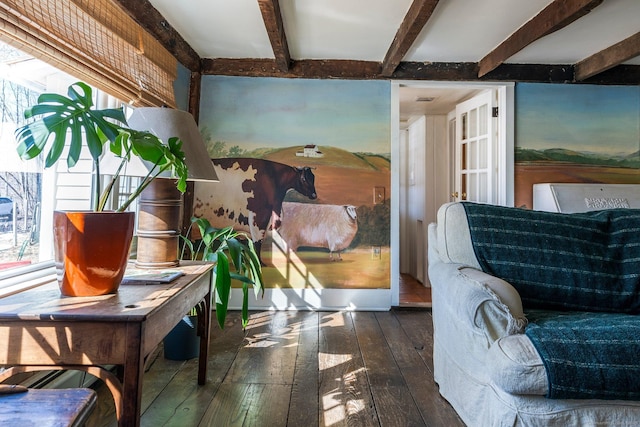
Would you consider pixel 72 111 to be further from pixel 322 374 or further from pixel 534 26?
pixel 534 26

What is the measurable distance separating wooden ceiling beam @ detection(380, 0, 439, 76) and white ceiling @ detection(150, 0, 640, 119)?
53mm

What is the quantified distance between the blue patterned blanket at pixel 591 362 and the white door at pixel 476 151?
6.97ft

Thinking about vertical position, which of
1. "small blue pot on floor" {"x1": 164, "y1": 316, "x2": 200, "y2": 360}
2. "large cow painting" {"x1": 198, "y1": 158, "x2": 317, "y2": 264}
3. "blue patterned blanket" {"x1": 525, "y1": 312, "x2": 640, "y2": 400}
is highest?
"large cow painting" {"x1": 198, "y1": 158, "x2": 317, "y2": 264}

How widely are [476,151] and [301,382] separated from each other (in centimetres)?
279

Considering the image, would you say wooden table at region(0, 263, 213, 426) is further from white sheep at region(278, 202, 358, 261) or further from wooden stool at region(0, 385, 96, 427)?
white sheep at region(278, 202, 358, 261)

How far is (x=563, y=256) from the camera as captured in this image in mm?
1662

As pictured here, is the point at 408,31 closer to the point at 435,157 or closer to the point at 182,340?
the point at 435,157

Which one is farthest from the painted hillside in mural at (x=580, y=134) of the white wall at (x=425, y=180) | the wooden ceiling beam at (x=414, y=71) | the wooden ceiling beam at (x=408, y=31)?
the wooden ceiling beam at (x=408, y=31)

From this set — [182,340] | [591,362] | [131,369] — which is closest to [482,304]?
[591,362]

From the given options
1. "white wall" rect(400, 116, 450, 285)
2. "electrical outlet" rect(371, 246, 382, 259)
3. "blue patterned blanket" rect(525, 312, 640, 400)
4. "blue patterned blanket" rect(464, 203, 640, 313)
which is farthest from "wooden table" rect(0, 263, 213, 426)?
"white wall" rect(400, 116, 450, 285)

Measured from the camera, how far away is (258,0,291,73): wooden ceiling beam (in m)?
2.01

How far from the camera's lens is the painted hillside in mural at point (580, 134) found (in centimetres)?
314

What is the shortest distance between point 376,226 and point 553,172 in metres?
1.67

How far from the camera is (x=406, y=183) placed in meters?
5.02
